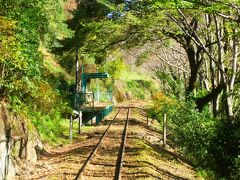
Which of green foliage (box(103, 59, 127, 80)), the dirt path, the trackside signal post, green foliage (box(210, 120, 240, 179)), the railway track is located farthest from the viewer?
green foliage (box(103, 59, 127, 80))

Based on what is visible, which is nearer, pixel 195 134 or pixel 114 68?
pixel 195 134

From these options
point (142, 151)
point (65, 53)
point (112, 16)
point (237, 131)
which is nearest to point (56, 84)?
point (65, 53)

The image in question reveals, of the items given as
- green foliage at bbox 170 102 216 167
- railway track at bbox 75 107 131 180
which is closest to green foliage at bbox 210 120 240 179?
green foliage at bbox 170 102 216 167

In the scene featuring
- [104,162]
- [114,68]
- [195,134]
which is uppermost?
[114,68]

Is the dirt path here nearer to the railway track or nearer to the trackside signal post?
the railway track

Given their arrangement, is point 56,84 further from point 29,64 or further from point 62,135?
point 29,64

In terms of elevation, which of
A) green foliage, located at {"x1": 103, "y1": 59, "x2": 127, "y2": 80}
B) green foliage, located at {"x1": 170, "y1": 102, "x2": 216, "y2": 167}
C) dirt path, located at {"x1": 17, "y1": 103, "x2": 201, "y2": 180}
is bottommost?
dirt path, located at {"x1": 17, "y1": 103, "x2": 201, "y2": 180}

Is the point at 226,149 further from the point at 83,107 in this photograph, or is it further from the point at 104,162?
the point at 83,107

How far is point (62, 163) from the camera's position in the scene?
17.1 metres

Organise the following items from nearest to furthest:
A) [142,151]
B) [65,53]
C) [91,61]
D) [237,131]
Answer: [237,131] < [142,151] < [65,53] < [91,61]

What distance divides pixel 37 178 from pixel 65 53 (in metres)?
16.8

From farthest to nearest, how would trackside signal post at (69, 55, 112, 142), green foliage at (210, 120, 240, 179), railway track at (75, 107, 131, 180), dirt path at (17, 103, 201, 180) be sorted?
trackside signal post at (69, 55, 112, 142) < green foliage at (210, 120, 240, 179) < dirt path at (17, 103, 201, 180) < railway track at (75, 107, 131, 180)

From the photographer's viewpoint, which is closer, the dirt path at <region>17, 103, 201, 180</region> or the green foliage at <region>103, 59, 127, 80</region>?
the dirt path at <region>17, 103, 201, 180</region>

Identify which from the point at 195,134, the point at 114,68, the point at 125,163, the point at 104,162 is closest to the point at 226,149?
the point at 195,134
